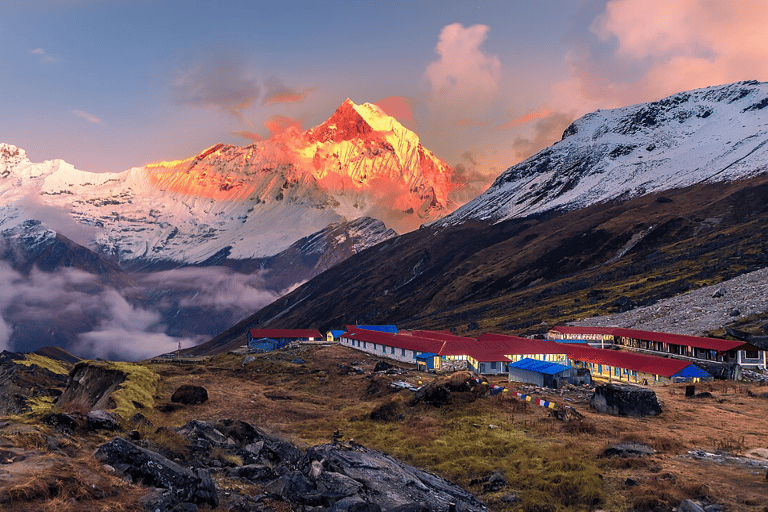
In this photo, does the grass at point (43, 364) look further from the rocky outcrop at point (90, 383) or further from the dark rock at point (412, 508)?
the dark rock at point (412, 508)

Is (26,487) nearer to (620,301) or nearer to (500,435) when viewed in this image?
(500,435)

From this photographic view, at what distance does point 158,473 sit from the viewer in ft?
70.6

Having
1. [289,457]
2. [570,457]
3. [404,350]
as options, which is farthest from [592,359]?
[289,457]

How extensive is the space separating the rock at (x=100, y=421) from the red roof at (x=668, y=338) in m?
87.5

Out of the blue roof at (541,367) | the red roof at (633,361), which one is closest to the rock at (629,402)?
the blue roof at (541,367)

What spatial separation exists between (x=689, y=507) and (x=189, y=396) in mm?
41304

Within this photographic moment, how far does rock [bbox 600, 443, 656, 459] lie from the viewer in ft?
Answer: 103

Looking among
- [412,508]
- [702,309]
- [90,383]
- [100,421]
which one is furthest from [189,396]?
[702,309]

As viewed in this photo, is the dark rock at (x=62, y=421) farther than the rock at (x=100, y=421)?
No

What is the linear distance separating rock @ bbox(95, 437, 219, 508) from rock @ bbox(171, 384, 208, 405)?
27422mm

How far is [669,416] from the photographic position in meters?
45.1

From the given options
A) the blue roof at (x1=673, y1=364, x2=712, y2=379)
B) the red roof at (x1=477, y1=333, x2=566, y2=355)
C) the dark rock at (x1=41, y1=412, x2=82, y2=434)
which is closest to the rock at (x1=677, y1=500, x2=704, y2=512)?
the dark rock at (x1=41, y1=412, x2=82, y2=434)

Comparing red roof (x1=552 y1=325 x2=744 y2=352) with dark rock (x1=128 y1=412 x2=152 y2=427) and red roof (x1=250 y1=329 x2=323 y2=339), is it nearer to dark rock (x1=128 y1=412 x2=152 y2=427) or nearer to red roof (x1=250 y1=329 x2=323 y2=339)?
red roof (x1=250 y1=329 x2=323 y2=339)

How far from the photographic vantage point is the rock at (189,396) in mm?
49125
